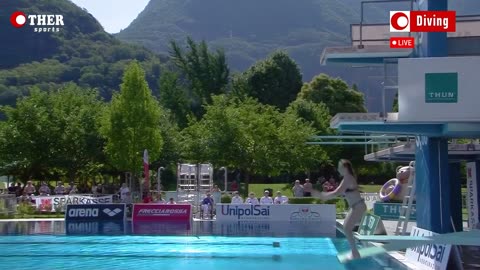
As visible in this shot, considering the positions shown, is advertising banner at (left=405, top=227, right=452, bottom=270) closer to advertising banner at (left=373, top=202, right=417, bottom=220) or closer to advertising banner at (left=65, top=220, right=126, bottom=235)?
advertising banner at (left=65, top=220, right=126, bottom=235)

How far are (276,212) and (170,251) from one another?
1207 centimetres

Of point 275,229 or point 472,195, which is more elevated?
point 472,195

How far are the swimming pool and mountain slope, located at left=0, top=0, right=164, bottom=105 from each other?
97.9 meters

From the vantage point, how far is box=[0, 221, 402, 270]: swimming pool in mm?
16984

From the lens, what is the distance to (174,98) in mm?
71812

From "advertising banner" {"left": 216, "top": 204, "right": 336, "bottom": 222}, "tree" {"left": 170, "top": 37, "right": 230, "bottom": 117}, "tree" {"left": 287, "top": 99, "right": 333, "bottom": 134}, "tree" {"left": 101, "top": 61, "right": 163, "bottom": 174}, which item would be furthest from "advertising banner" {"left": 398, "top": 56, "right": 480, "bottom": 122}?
"tree" {"left": 170, "top": 37, "right": 230, "bottom": 117}

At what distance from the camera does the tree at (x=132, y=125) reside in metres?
41.9

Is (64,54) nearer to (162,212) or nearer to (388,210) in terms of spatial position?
(162,212)

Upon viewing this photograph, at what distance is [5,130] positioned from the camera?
43.7m

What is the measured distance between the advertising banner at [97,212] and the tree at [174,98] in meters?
36.7

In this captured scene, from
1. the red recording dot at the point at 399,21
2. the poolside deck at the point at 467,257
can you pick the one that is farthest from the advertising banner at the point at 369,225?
the red recording dot at the point at 399,21

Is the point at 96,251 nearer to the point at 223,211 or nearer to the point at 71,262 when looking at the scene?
the point at 71,262

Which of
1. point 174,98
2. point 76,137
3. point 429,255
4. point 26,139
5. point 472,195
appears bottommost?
point 429,255

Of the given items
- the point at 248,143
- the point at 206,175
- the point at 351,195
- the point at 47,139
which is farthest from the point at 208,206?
the point at 351,195
